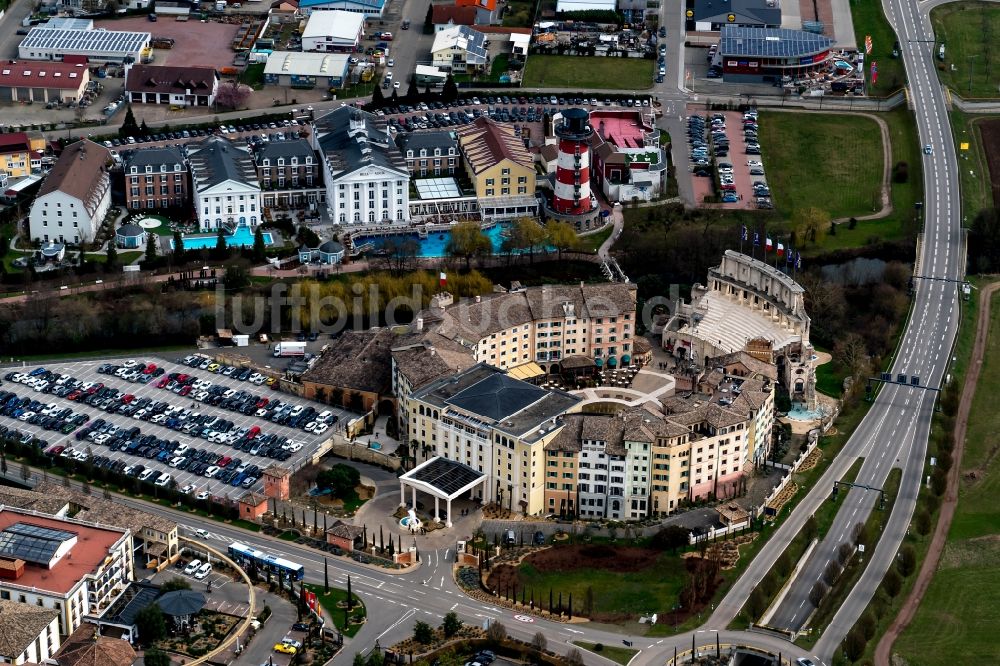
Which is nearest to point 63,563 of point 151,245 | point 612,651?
point 612,651

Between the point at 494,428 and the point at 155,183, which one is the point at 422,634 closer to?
the point at 494,428

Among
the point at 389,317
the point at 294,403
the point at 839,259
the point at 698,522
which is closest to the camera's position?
the point at 698,522

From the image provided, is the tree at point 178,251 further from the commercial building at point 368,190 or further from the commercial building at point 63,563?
the commercial building at point 63,563

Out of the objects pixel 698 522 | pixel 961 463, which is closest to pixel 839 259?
pixel 961 463

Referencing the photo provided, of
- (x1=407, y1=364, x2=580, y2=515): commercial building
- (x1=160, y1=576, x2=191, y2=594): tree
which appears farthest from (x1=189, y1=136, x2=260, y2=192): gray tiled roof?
(x1=160, y1=576, x2=191, y2=594): tree

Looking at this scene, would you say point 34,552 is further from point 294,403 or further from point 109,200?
point 109,200

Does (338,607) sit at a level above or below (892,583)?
below

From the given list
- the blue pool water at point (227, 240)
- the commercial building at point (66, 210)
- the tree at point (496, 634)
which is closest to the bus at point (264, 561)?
the tree at point (496, 634)
